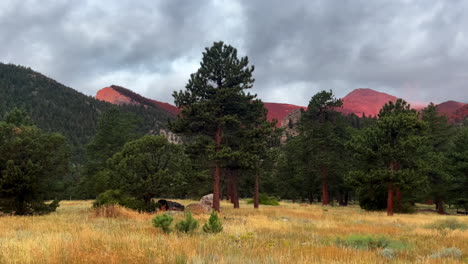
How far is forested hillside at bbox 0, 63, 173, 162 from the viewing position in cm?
12794

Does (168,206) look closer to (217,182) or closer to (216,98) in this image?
(217,182)

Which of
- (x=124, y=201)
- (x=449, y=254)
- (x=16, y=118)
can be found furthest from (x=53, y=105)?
(x=449, y=254)

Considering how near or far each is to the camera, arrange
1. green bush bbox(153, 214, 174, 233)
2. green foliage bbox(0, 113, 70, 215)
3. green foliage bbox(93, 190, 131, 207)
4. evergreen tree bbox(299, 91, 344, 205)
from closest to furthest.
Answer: green bush bbox(153, 214, 174, 233)
green foliage bbox(0, 113, 70, 215)
green foliage bbox(93, 190, 131, 207)
evergreen tree bbox(299, 91, 344, 205)

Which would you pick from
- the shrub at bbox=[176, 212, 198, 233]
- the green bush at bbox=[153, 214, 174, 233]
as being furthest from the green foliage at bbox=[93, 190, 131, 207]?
the shrub at bbox=[176, 212, 198, 233]

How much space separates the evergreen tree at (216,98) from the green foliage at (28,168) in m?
8.42

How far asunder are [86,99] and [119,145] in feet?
449

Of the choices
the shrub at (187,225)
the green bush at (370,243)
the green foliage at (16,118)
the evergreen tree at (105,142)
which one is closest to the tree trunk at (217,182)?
the shrub at (187,225)

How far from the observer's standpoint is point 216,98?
26047 mm

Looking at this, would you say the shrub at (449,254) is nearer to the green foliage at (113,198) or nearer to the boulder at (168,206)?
the green foliage at (113,198)

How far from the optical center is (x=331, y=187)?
52.3m

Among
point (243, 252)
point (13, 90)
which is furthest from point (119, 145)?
point (13, 90)

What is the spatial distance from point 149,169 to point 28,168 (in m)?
7.36

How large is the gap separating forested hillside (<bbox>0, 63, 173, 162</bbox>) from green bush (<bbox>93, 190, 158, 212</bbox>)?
97037mm

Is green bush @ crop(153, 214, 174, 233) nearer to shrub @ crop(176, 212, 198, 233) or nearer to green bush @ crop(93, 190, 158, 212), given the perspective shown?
shrub @ crop(176, 212, 198, 233)
